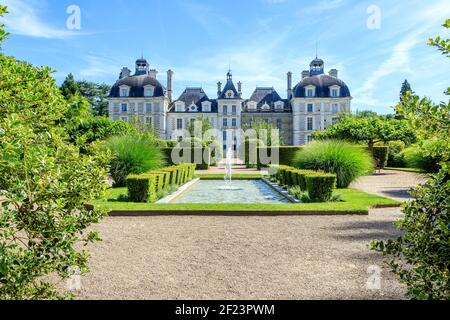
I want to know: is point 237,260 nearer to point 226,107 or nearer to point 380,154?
point 380,154

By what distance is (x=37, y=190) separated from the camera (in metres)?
2.26

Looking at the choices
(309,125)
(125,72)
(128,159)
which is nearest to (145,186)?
(128,159)

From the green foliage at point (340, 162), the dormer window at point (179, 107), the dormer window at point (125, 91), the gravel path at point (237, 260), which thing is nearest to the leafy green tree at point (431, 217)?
the gravel path at point (237, 260)

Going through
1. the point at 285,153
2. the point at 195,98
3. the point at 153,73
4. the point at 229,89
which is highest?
the point at 153,73

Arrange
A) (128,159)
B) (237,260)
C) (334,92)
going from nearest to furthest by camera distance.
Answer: (237,260) < (128,159) < (334,92)

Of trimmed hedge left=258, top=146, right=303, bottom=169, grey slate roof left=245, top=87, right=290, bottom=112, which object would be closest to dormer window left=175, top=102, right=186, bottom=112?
grey slate roof left=245, top=87, right=290, bottom=112

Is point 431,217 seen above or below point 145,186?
above

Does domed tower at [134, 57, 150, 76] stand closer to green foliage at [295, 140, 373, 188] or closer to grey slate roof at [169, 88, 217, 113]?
grey slate roof at [169, 88, 217, 113]

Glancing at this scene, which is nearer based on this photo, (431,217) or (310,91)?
(431,217)

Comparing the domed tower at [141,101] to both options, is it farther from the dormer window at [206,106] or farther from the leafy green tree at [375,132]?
the leafy green tree at [375,132]

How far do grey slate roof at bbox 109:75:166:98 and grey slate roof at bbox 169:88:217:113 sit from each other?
3366 mm

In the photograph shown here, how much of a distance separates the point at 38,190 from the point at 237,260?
335 centimetres

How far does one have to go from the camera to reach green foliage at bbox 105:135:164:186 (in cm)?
1400

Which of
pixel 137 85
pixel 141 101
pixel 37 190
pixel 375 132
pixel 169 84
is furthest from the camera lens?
pixel 169 84
